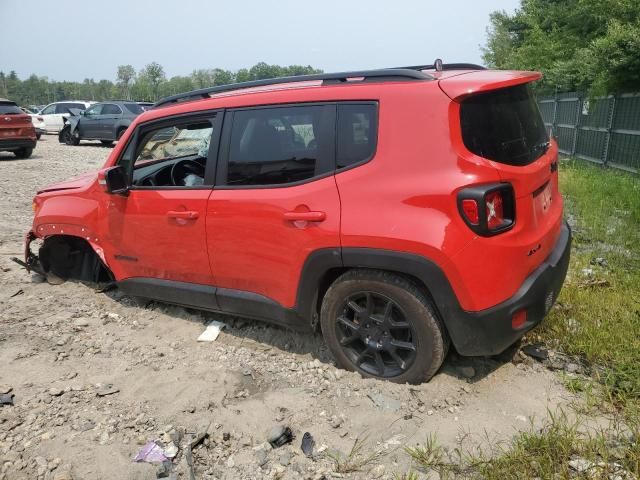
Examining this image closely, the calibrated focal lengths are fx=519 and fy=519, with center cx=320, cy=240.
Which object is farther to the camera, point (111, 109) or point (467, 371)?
point (111, 109)

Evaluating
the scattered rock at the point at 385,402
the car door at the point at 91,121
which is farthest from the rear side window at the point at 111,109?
the scattered rock at the point at 385,402

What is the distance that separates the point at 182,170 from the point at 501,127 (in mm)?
2514

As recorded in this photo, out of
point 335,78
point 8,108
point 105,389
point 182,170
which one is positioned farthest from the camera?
point 8,108

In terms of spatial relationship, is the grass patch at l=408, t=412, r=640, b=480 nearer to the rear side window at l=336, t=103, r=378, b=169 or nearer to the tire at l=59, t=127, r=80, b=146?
the rear side window at l=336, t=103, r=378, b=169

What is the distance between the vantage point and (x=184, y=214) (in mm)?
3656

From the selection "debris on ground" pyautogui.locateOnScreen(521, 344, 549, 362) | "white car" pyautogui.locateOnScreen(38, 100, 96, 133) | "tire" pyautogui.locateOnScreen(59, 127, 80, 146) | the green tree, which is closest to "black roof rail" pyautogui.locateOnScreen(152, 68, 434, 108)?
"debris on ground" pyautogui.locateOnScreen(521, 344, 549, 362)

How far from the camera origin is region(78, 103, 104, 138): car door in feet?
64.2

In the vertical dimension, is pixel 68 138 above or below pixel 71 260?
above

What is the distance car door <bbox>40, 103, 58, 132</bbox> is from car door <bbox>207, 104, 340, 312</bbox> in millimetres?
24840

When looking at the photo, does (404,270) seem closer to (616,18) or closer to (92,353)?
(92,353)

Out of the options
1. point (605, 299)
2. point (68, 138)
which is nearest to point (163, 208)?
point (605, 299)

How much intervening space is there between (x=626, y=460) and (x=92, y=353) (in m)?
3.39

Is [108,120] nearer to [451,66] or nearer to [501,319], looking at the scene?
[451,66]

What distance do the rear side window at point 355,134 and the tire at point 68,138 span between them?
2013 cm
